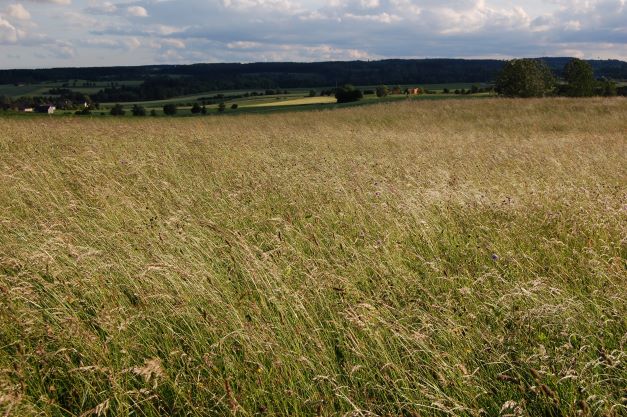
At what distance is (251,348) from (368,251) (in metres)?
1.62

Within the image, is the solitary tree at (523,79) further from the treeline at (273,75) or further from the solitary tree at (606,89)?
the treeline at (273,75)

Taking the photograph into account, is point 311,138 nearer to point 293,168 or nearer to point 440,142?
point 440,142

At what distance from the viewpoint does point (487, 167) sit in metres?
8.13

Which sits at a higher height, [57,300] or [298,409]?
[57,300]

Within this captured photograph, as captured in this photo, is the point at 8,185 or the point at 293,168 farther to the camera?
the point at 293,168

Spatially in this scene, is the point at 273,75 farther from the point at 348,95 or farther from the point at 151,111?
the point at 151,111

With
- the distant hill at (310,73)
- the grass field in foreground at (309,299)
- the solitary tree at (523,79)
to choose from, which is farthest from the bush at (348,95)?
the grass field in foreground at (309,299)

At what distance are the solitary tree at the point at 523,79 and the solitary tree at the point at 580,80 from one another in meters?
8.01

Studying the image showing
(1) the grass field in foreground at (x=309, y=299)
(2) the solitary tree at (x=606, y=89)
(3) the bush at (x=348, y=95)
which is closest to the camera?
(1) the grass field in foreground at (x=309, y=299)

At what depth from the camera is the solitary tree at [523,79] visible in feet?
144

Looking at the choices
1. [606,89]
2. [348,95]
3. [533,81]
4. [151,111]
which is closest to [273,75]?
[348,95]

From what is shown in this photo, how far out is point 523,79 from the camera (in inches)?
1729

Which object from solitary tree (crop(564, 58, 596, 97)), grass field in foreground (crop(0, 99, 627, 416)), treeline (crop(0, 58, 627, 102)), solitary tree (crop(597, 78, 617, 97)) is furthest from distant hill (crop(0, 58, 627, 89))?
grass field in foreground (crop(0, 99, 627, 416))

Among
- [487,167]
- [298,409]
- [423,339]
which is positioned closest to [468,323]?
[423,339]
